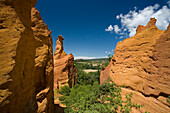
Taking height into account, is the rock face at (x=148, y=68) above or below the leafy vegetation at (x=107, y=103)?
above

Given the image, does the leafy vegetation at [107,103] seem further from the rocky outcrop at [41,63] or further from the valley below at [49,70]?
the rocky outcrop at [41,63]

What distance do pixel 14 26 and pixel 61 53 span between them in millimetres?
15265

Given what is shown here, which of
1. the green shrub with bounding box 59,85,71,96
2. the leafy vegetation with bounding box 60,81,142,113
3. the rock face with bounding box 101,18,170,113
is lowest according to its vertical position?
the green shrub with bounding box 59,85,71,96

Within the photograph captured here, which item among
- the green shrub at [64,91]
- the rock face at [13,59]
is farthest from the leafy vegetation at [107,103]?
the green shrub at [64,91]

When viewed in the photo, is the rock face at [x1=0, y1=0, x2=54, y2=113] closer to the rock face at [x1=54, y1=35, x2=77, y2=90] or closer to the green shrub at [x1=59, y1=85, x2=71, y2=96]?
the green shrub at [x1=59, y1=85, x2=71, y2=96]

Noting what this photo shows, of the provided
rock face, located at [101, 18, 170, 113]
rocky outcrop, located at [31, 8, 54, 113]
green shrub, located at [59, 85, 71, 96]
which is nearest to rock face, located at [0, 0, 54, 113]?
rocky outcrop, located at [31, 8, 54, 113]

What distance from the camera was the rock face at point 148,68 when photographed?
18.1ft

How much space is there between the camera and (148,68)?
271 inches

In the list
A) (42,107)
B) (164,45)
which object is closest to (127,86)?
(164,45)

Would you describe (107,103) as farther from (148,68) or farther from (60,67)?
(60,67)

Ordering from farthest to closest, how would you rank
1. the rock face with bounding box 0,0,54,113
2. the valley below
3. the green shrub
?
1. the green shrub
2. the valley below
3. the rock face with bounding box 0,0,54,113

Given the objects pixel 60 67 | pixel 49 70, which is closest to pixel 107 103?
pixel 49 70

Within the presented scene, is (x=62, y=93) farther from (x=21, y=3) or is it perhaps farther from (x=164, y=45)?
(x=164, y=45)

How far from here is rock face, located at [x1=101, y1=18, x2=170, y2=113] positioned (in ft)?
18.1
